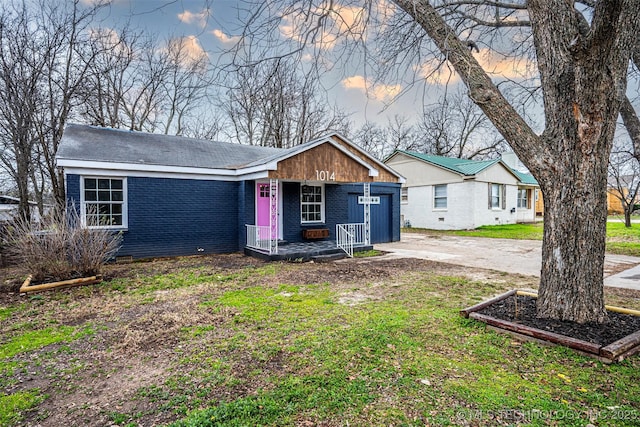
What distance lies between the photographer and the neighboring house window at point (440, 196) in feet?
62.7

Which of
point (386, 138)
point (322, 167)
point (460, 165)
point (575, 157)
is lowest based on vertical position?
point (575, 157)

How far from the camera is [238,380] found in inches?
111

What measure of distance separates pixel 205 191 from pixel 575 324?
983cm

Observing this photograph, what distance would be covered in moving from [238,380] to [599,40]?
192 inches

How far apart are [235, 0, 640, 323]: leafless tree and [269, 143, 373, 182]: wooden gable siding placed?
194 inches

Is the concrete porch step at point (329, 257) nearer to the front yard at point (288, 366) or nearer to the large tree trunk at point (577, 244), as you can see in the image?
the front yard at point (288, 366)

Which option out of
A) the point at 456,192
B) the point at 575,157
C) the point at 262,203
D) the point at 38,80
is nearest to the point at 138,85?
the point at 38,80

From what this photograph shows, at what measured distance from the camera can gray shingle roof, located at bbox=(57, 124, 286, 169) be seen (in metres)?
9.07

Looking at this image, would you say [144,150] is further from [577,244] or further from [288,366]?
[577,244]

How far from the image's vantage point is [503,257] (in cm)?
976

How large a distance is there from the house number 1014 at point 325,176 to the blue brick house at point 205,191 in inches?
1.2

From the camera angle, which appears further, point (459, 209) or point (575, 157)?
point (459, 209)

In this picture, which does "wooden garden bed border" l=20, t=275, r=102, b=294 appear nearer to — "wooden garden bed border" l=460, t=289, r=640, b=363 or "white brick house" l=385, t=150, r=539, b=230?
"wooden garden bed border" l=460, t=289, r=640, b=363

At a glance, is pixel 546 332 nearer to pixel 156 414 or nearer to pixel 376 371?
pixel 376 371
